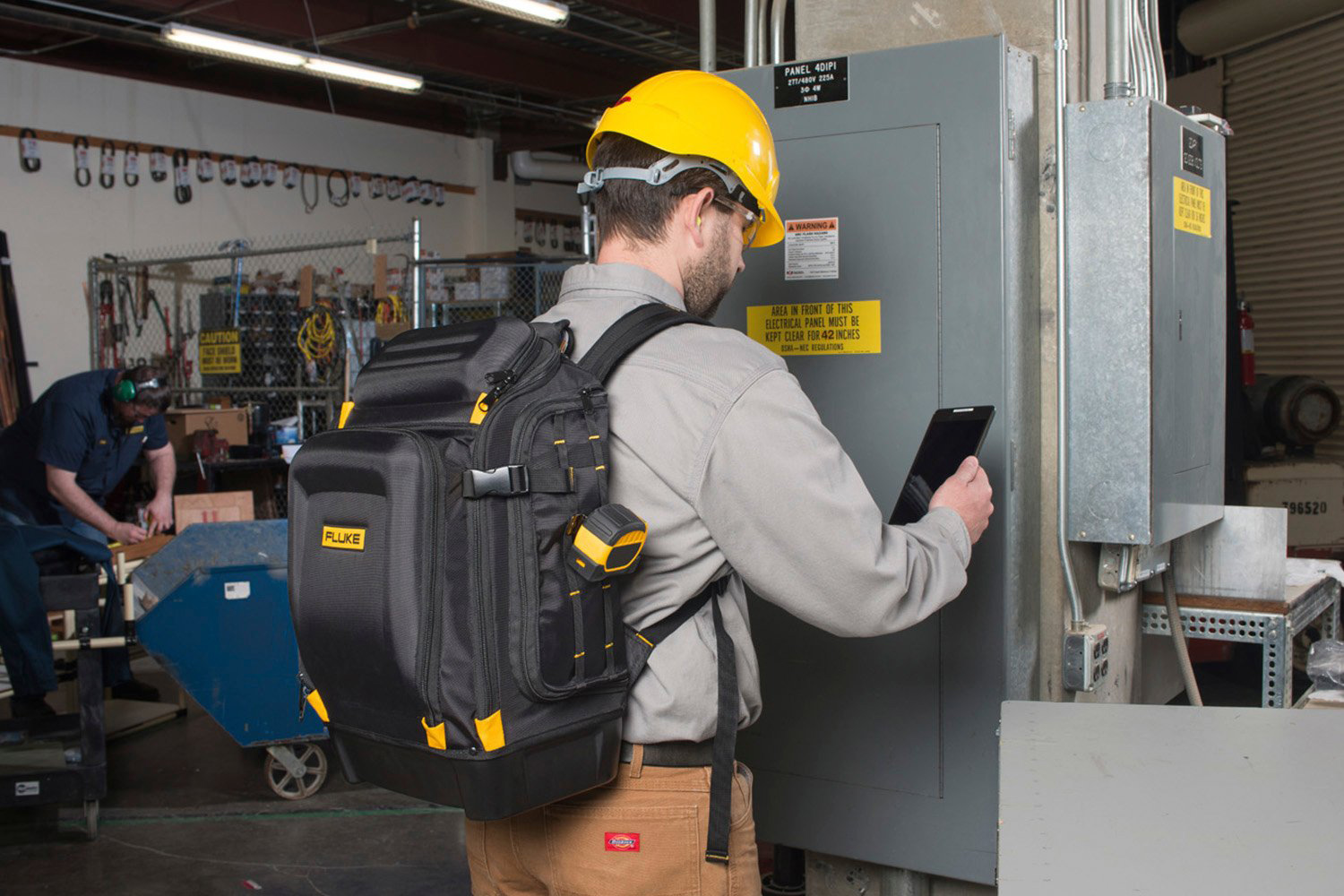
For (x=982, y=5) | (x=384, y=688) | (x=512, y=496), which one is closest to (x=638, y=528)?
(x=512, y=496)

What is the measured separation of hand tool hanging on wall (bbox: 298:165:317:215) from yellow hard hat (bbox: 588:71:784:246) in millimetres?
10016

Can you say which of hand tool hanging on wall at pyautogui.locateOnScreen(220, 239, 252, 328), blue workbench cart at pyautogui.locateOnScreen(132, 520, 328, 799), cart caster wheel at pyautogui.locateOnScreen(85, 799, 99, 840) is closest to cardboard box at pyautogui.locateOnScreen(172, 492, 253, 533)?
blue workbench cart at pyautogui.locateOnScreen(132, 520, 328, 799)

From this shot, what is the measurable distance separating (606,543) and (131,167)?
965cm

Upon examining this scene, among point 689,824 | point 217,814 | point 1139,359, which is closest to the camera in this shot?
point 689,824

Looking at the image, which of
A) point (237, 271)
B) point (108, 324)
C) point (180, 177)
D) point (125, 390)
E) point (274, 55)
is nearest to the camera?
point (125, 390)

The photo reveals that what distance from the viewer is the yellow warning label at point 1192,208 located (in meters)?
2.18

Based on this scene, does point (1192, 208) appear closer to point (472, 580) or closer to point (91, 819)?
point (472, 580)

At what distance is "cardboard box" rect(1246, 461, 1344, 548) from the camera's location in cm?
551

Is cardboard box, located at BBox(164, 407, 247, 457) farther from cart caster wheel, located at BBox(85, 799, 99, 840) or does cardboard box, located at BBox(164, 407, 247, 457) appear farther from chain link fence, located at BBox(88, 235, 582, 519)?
cart caster wheel, located at BBox(85, 799, 99, 840)

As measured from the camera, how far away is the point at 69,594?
412 centimetres

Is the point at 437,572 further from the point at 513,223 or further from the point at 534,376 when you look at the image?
the point at 513,223

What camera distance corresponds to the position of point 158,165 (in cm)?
973

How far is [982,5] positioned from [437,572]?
162 centimetres

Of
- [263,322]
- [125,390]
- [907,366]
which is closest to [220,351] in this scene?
[263,322]
